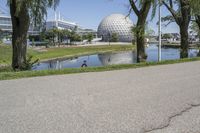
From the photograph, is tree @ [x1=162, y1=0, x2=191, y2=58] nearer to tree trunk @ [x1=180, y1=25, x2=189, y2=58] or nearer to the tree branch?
tree trunk @ [x1=180, y1=25, x2=189, y2=58]

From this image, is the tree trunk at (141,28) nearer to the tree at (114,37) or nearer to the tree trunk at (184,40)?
the tree trunk at (184,40)

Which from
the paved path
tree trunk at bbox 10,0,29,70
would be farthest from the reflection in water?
the paved path

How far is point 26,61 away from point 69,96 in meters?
9.59

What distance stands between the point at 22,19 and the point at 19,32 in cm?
72

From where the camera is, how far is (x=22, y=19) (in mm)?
16750

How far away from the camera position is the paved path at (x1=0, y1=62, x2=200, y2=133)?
5.98 m

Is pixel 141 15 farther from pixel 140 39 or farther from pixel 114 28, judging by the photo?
pixel 114 28

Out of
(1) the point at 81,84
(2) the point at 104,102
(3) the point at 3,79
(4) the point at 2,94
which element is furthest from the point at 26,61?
(2) the point at 104,102

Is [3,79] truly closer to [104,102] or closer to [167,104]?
[104,102]

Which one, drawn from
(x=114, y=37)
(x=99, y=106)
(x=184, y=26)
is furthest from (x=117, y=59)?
(x=114, y=37)

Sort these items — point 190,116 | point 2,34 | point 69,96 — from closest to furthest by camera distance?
point 190,116
point 69,96
point 2,34

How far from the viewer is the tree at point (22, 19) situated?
53.6ft

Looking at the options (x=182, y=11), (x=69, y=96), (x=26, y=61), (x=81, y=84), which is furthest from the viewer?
(x=182, y=11)

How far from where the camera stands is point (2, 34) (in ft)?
65.7
